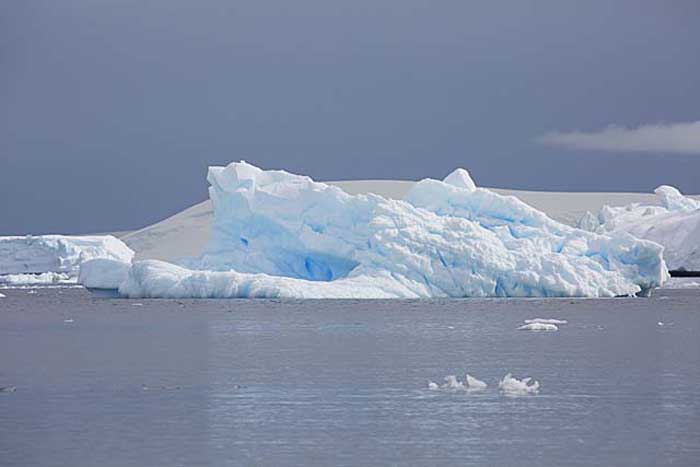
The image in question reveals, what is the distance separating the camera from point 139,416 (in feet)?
39.2

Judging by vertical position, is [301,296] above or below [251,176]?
below

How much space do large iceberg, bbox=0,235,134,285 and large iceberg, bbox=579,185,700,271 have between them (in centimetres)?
2080

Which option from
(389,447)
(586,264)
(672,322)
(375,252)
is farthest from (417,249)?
(389,447)

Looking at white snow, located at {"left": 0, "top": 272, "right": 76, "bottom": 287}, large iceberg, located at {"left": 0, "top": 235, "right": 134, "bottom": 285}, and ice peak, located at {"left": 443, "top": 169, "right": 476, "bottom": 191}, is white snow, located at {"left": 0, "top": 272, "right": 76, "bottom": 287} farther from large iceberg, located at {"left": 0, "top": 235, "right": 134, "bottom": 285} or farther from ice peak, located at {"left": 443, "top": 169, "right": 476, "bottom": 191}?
ice peak, located at {"left": 443, "top": 169, "right": 476, "bottom": 191}

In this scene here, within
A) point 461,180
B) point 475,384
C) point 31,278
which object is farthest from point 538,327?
point 31,278

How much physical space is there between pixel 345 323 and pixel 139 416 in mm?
16001

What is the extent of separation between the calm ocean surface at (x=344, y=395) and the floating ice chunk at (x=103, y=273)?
10.6m

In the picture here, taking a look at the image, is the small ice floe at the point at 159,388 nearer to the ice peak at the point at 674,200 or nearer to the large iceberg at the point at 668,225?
the large iceberg at the point at 668,225

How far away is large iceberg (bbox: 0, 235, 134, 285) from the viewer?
189 ft

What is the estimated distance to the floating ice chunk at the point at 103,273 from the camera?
126ft

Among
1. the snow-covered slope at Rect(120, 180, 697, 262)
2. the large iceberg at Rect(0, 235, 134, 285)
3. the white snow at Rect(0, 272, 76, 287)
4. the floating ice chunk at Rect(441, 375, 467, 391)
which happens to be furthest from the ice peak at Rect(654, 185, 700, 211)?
the floating ice chunk at Rect(441, 375, 467, 391)

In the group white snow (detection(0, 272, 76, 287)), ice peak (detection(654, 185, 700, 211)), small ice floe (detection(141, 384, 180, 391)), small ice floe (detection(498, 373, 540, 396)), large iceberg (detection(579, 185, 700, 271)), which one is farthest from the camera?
white snow (detection(0, 272, 76, 287))

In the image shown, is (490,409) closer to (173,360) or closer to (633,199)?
(173,360)

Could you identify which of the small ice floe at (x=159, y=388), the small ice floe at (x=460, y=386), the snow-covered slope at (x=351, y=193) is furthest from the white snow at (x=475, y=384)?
the snow-covered slope at (x=351, y=193)
